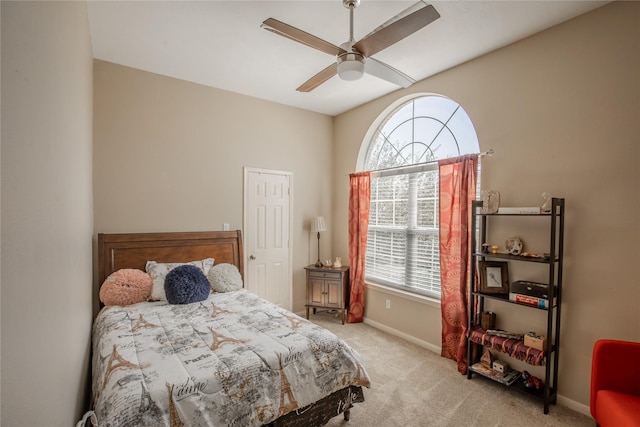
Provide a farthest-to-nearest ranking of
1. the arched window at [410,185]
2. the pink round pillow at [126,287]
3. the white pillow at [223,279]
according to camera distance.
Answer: the arched window at [410,185] < the white pillow at [223,279] < the pink round pillow at [126,287]

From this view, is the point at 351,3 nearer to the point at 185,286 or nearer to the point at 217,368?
the point at 217,368

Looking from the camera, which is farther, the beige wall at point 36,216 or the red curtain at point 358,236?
the red curtain at point 358,236

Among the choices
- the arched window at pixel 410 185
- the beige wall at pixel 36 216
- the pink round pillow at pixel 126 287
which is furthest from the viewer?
the arched window at pixel 410 185


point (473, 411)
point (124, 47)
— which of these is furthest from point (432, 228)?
point (124, 47)

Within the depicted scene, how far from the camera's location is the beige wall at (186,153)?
125 inches

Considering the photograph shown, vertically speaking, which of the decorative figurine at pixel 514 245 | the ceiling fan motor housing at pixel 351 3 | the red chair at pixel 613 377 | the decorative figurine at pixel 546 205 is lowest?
the red chair at pixel 613 377

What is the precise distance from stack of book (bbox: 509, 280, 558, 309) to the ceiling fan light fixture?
7.24ft

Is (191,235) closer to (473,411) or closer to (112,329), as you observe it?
(112,329)

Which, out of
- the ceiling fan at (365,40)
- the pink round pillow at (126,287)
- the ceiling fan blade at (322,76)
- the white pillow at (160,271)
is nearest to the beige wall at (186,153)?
the white pillow at (160,271)

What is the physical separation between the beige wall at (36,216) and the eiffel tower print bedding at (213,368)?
29 centimetres

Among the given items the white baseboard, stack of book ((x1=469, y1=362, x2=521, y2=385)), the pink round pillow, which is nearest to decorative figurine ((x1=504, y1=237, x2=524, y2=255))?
stack of book ((x1=469, y1=362, x2=521, y2=385))

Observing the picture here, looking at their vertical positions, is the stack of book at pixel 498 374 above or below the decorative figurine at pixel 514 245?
below

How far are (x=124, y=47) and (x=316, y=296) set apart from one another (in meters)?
3.68

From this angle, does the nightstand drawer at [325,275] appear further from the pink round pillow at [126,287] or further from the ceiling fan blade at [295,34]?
the ceiling fan blade at [295,34]
